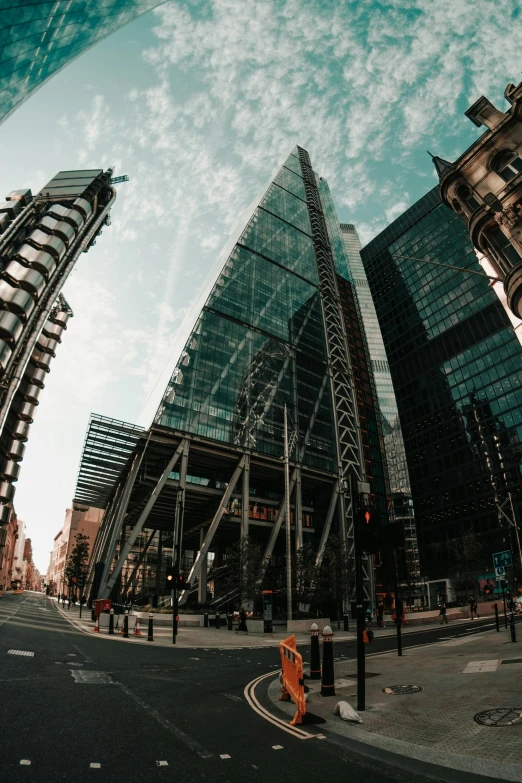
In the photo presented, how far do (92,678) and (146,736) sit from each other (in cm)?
486

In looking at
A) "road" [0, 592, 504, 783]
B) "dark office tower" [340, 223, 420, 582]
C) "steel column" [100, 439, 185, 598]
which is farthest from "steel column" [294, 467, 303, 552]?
"road" [0, 592, 504, 783]

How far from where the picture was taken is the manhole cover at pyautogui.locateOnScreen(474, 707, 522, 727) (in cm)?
562

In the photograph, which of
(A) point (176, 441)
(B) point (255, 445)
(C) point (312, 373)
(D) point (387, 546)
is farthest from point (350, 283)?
(D) point (387, 546)

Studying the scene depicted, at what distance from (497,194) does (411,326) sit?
85746 millimetres

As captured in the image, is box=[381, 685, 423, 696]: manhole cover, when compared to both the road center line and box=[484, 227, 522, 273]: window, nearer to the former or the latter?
the road center line

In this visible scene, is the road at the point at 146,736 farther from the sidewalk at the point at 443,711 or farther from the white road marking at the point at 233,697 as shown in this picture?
the sidewalk at the point at 443,711

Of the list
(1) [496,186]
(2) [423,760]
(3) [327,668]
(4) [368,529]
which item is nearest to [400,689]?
(3) [327,668]

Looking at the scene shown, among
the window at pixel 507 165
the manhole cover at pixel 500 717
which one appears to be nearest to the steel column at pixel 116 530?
the window at pixel 507 165

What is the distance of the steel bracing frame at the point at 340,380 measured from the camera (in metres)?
59.8

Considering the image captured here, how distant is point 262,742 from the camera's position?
18.2 feet

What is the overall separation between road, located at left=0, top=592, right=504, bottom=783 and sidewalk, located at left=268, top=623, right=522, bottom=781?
0.49 m

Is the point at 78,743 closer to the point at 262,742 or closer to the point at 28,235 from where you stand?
the point at 262,742

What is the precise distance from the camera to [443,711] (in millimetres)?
6523

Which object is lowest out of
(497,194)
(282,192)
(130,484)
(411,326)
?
(130,484)
